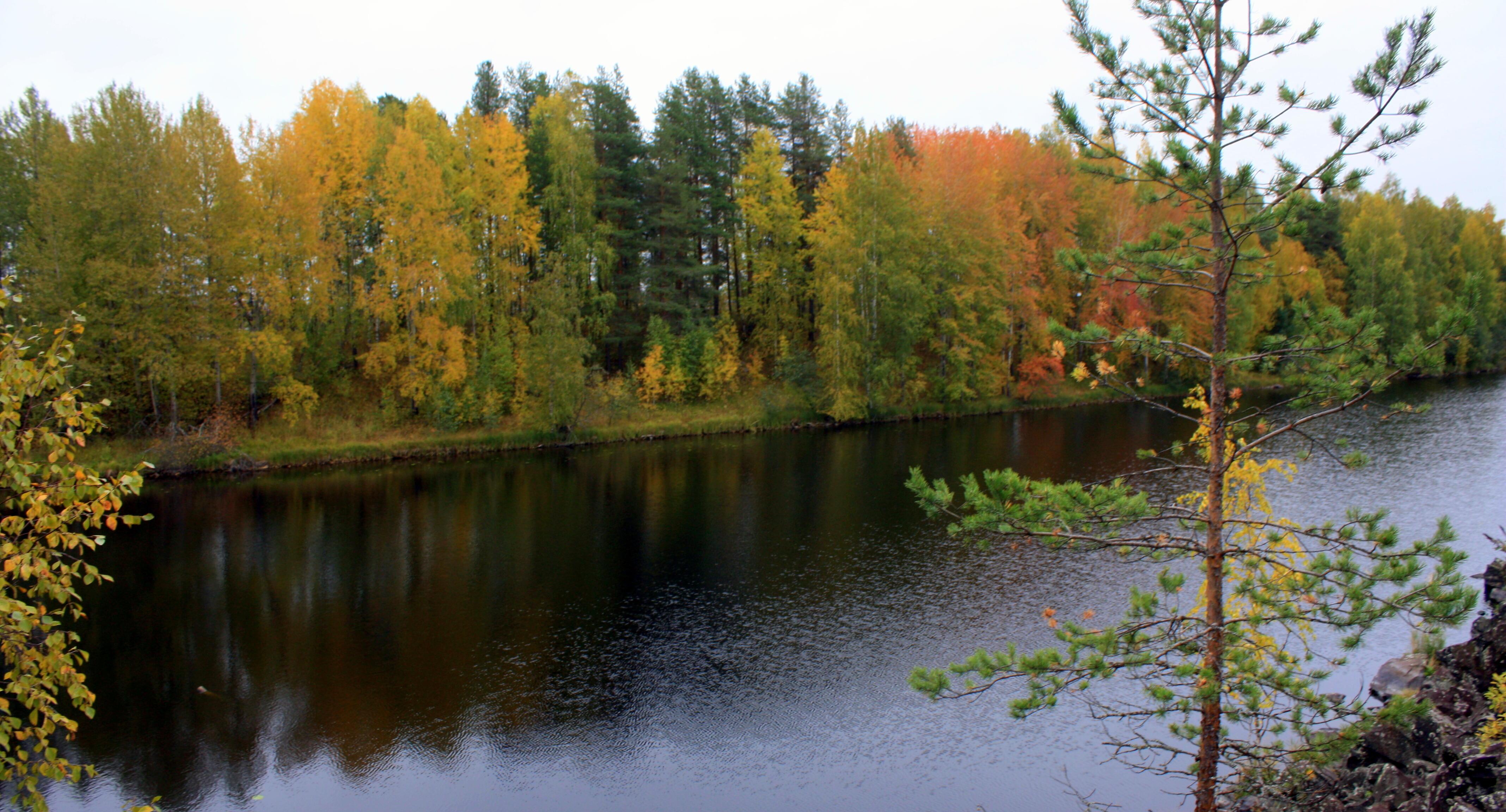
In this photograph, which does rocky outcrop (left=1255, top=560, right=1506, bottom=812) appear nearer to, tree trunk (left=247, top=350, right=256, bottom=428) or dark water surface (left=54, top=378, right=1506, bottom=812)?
dark water surface (left=54, top=378, right=1506, bottom=812)

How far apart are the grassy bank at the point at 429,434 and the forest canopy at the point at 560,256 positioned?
752 mm

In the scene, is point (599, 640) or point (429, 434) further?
point (429, 434)

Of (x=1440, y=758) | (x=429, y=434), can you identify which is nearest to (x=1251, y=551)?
(x=1440, y=758)

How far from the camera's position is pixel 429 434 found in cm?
3541

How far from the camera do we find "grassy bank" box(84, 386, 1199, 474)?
30906 millimetres

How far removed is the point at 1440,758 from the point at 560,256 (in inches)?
1342

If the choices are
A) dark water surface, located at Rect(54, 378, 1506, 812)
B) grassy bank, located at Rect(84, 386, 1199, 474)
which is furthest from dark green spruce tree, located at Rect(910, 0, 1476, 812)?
grassy bank, located at Rect(84, 386, 1199, 474)

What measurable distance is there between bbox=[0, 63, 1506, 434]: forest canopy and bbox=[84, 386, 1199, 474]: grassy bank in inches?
29.6

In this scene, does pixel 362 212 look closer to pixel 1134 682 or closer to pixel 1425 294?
pixel 1134 682

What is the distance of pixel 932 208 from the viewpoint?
41.8 m

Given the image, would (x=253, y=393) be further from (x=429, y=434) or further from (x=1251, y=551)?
(x=1251, y=551)

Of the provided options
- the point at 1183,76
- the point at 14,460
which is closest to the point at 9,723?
the point at 14,460

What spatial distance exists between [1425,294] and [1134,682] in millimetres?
60153

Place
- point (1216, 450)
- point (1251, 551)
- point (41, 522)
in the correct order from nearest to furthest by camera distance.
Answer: point (41, 522) → point (1251, 551) → point (1216, 450)
